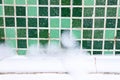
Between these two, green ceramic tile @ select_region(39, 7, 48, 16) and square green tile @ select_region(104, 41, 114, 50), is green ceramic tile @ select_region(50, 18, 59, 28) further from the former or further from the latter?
square green tile @ select_region(104, 41, 114, 50)

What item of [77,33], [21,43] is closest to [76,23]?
[77,33]

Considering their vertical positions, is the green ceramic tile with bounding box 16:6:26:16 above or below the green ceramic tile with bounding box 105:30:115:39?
above

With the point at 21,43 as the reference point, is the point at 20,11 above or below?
above

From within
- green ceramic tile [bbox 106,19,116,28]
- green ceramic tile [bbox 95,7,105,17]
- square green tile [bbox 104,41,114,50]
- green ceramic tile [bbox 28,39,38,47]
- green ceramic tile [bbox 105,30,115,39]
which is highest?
green ceramic tile [bbox 95,7,105,17]

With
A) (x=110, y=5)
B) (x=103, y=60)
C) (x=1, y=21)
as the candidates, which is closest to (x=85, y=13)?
(x=110, y=5)

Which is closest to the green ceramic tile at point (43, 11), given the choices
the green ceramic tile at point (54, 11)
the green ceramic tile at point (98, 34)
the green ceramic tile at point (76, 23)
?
the green ceramic tile at point (54, 11)

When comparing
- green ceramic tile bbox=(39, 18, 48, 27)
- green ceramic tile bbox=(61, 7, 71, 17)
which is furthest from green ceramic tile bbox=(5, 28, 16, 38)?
green ceramic tile bbox=(61, 7, 71, 17)

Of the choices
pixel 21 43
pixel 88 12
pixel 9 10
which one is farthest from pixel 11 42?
pixel 88 12

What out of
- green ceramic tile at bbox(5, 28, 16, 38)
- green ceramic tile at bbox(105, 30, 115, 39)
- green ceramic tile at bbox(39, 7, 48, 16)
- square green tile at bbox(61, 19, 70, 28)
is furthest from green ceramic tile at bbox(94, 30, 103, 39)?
green ceramic tile at bbox(5, 28, 16, 38)

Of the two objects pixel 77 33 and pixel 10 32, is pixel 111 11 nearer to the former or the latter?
pixel 77 33

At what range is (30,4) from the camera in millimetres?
1308
